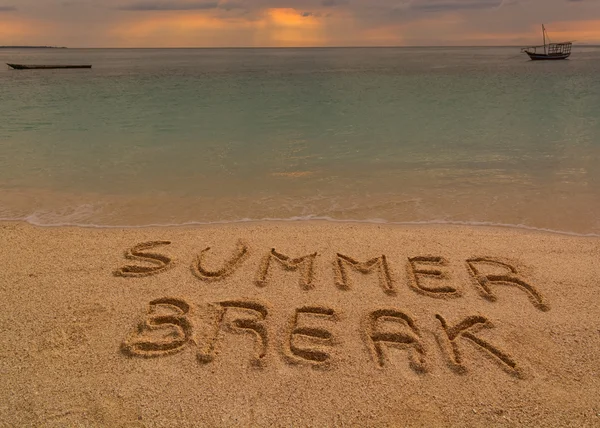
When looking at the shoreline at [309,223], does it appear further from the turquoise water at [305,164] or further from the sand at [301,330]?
the sand at [301,330]

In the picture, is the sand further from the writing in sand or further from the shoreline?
the shoreline

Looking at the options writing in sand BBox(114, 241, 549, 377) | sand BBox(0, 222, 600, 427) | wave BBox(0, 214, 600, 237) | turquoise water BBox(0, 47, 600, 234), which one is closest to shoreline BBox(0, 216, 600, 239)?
wave BBox(0, 214, 600, 237)

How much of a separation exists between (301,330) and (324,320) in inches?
10.4

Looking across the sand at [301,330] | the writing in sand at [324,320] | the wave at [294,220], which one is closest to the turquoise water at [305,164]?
the wave at [294,220]

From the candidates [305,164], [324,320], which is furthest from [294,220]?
[305,164]

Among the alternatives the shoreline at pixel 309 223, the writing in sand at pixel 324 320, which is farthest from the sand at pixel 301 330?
the shoreline at pixel 309 223

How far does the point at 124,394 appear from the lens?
312 centimetres

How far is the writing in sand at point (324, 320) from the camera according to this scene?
350cm

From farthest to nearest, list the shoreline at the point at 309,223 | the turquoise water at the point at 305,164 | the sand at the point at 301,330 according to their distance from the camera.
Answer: the turquoise water at the point at 305,164 → the shoreline at the point at 309,223 → the sand at the point at 301,330

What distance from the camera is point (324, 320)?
3.91 m

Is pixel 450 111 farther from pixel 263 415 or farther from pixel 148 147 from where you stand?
pixel 263 415

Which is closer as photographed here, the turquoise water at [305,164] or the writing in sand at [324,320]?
the writing in sand at [324,320]

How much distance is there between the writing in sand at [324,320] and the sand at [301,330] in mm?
16

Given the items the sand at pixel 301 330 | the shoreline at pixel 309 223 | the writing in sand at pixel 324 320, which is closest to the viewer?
the sand at pixel 301 330
